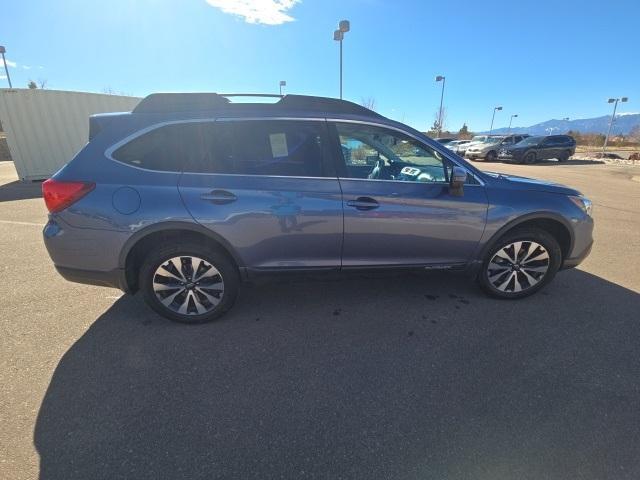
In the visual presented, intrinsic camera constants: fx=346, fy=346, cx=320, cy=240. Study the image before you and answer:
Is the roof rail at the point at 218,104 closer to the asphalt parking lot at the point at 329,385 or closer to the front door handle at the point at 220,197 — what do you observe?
the front door handle at the point at 220,197

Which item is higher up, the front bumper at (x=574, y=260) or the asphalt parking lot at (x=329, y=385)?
the front bumper at (x=574, y=260)

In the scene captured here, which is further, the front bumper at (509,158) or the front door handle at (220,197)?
the front bumper at (509,158)

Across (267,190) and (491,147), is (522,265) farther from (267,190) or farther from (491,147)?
(491,147)

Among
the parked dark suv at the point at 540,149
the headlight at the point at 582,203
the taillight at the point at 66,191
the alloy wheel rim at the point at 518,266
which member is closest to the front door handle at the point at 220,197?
the taillight at the point at 66,191

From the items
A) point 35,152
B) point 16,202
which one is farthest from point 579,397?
point 35,152

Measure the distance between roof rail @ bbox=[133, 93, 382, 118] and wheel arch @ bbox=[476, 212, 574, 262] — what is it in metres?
1.61

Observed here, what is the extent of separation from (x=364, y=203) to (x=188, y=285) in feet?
5.56

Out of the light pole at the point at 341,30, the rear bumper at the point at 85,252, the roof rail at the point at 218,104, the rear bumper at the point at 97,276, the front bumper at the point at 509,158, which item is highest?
the light pole at the point at 341,30

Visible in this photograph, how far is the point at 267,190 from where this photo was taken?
2846mm

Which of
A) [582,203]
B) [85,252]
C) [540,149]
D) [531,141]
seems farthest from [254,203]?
[531,141]

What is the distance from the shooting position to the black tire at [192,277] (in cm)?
293

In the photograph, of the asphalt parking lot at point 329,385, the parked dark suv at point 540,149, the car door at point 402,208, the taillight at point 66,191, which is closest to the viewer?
the asphalt parking lot at point 329,385

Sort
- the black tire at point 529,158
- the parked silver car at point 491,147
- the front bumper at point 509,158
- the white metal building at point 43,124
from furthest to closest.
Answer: the parked silver car at point 491,147, the front bumper at point 509,158, the black tire at point 529,158, the white metal building at point 43,124

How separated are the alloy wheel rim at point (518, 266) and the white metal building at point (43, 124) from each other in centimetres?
Answer: 1486
